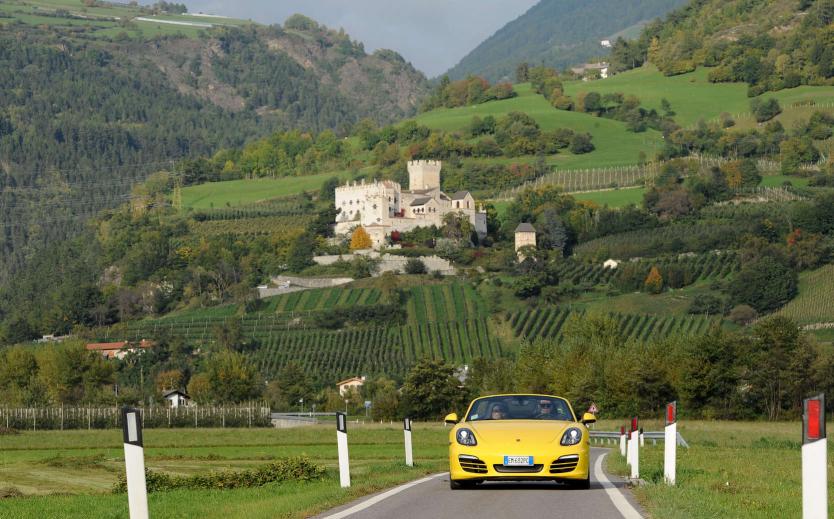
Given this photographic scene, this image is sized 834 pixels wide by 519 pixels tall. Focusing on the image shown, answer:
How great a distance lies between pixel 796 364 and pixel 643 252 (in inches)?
2851

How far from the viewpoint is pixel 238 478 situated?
888 inches

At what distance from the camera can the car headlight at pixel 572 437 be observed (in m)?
17.5

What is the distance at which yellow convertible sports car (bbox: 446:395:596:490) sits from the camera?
17.2 metres

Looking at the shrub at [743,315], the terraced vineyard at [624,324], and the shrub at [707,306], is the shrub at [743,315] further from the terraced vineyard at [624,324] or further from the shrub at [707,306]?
the terraced vineyard at [624,324]

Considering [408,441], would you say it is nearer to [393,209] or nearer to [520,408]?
[520,408]

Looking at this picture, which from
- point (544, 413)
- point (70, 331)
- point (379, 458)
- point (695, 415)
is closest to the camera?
point (544, 413)

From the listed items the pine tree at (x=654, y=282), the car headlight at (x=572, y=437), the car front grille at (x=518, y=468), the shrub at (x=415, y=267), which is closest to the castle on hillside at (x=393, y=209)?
the shrub at (x=415, y=267)

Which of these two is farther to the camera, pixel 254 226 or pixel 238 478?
pixel 254 226

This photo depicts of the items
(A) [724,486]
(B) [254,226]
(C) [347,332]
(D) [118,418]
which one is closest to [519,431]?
(A) [724,486]

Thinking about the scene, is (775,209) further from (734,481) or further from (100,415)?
(734,481)

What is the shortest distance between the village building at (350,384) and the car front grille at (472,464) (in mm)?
82436

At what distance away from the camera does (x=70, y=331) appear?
509 ft

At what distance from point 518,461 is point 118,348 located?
4446 inches

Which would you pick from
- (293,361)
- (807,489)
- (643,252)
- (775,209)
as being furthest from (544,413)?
(775,209)
